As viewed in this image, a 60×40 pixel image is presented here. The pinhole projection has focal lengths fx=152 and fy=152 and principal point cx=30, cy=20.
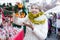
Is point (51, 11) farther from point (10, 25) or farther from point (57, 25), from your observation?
point (10, 25)

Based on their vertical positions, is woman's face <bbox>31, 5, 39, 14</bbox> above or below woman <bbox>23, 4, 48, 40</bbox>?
above

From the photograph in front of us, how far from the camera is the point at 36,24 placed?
149cm

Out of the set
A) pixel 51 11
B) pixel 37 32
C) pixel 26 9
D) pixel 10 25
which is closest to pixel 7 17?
pixel 10 25

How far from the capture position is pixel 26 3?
1.52 metres

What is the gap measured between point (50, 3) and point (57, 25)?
22cm

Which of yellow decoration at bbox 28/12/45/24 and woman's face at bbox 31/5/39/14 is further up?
woman's face at bbox 31/5/39/14

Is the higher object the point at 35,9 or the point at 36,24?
the point at 35,9

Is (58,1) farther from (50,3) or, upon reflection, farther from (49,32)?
(49,32)

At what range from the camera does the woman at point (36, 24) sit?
1.48m

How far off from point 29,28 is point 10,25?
20 cm

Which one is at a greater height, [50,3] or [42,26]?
[50,3]

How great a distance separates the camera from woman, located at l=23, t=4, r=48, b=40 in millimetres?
1479

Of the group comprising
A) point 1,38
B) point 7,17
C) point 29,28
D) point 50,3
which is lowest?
point 1,38

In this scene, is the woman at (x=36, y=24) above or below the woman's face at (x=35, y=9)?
below
